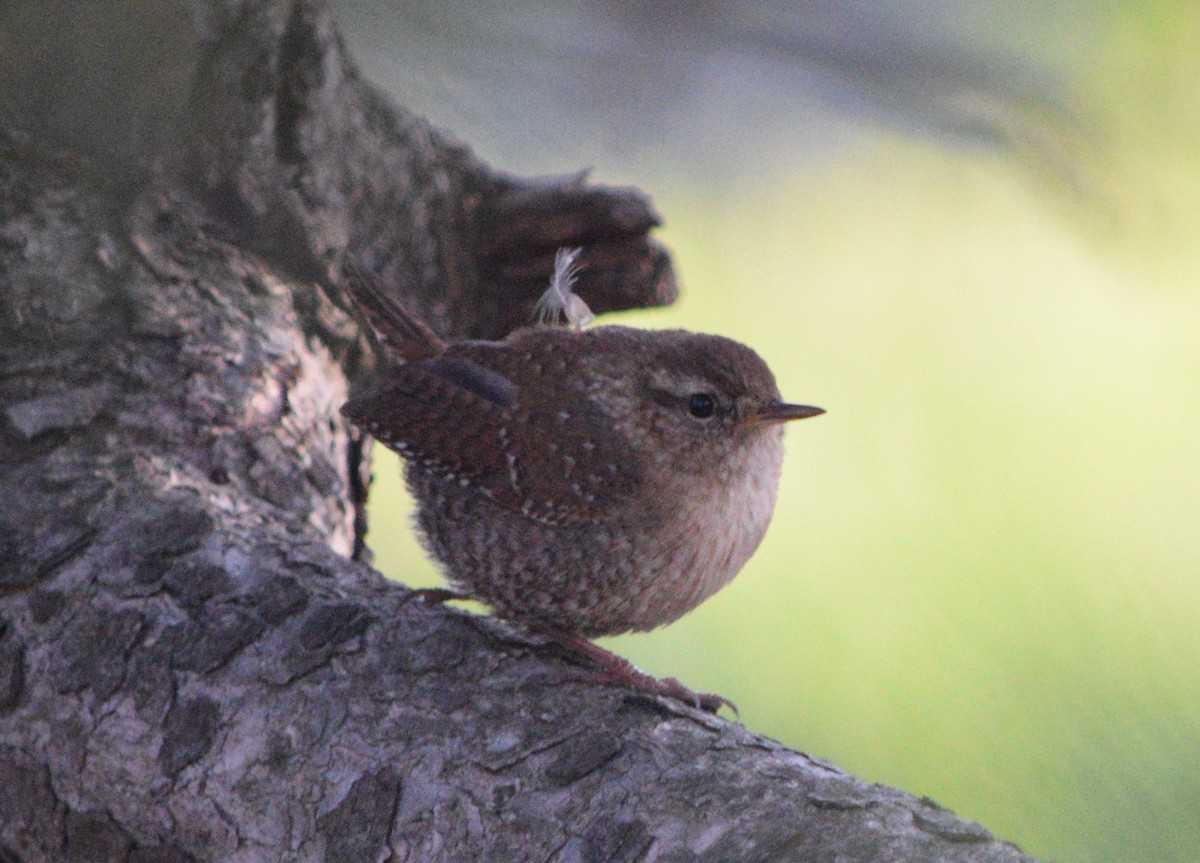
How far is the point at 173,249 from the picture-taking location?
2355 mm

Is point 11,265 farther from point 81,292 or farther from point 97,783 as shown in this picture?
point 97,783

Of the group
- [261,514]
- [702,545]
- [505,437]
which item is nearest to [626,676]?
[702,545]

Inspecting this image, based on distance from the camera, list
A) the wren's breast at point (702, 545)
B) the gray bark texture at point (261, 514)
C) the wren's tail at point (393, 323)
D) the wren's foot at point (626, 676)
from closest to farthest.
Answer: the gray bark texture at point (261, 514) < the wren's foot at point (626, 676) < the wren's breast at point (702, 545) < the wren's tail at point (393, 323)

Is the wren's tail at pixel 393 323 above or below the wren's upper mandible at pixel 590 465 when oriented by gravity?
above

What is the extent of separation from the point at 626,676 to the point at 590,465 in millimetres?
400

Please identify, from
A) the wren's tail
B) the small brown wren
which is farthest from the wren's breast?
the wren's tail

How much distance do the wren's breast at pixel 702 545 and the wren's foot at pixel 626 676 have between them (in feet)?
0.32

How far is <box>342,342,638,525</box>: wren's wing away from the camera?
206 cm

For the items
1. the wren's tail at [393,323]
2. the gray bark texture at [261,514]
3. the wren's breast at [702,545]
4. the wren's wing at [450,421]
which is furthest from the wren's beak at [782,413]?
the wren's tail at [393,323]

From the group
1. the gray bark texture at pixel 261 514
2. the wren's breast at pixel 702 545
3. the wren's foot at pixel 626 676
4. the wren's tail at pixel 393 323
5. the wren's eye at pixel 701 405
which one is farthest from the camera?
the wren's tail at pixel 393 323

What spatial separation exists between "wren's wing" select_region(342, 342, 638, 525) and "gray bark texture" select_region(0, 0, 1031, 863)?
0.25 m

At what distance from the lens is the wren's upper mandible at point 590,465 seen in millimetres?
2043

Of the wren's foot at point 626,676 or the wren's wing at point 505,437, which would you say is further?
the wren's wing at point 505,437

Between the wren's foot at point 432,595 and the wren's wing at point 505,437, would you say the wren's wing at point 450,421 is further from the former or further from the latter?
the wren's foot at point 432,595
